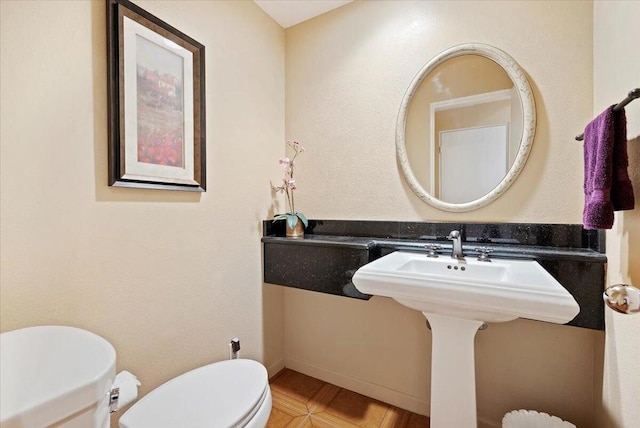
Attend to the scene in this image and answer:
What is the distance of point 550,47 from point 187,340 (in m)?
2.12

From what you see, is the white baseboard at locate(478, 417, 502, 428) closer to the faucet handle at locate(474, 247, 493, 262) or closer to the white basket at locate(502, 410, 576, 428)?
the white basket at locate(502, 410, 576, 428)

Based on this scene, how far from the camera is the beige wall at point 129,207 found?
874 mm

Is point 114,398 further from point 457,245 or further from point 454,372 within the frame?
point 457,245

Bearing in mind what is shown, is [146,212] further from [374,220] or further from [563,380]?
[563,380]

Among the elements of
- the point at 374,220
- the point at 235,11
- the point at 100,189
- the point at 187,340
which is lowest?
the point at 187,340

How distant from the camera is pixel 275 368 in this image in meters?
1.89

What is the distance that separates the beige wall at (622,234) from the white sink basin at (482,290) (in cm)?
23

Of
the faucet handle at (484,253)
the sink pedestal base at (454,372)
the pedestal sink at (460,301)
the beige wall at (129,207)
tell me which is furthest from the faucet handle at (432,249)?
the beige wall at (129,207)

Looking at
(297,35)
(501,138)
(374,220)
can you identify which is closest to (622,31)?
(501,138)

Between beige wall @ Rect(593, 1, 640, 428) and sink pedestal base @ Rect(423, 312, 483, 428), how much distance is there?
0.43 meters

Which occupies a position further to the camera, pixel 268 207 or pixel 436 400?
pixel 268 207

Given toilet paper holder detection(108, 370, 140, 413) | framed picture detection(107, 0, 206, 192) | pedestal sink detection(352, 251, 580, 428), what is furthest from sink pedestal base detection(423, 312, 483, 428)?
framed picture detection(107, 0, 206, 192)

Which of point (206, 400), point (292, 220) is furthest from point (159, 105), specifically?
point (206, 400)

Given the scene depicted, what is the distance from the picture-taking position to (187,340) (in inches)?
53.0
